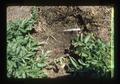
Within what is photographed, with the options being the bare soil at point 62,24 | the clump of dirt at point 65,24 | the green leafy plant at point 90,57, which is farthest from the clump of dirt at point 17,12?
the green leafy plant at point 90,57

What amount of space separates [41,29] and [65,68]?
1.20ft

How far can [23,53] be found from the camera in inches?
95.3

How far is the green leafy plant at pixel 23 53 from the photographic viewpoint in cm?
240

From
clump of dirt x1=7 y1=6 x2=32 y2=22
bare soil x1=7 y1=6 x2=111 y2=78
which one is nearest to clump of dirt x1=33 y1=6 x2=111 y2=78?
bare soil x1=7 y1=6 x2=111 y2=78

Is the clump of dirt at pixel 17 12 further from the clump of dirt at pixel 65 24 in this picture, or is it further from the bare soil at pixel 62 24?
the clump of dirt at pixel 65 24

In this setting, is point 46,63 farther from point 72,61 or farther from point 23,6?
point 23,6

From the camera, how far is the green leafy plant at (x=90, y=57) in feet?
8.00

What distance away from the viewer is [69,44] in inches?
97.0

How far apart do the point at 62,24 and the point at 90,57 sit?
0.35m

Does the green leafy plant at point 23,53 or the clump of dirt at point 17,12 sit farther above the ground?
the clump of dirt at point 17,12

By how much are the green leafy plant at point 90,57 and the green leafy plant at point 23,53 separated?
26 cm

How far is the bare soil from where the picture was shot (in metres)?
2.42

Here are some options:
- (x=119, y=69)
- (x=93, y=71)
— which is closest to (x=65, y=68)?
(x=93, y=71)

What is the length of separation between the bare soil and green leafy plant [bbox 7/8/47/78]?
47 mm
